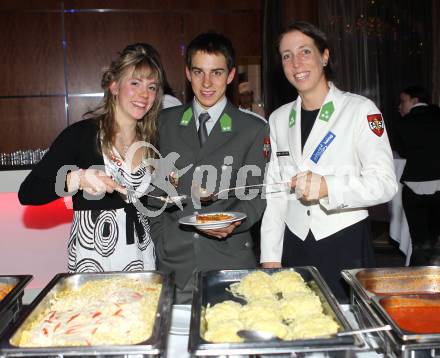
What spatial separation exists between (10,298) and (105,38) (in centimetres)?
451

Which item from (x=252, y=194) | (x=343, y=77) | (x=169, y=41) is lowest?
(x=252, y=194)

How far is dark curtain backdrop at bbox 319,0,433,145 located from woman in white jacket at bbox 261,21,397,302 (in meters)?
4.43

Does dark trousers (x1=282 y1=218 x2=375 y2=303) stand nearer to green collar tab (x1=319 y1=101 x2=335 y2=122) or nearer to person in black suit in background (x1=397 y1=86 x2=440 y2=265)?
green collar tab (x1=319 y1=101 x2=335 y2=122)

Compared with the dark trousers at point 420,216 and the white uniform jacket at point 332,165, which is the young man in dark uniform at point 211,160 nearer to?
the white uniform jacket at point 332,165

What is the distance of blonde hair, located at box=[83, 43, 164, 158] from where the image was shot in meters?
1.89

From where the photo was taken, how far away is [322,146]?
1840mm

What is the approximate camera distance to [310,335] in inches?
42.5

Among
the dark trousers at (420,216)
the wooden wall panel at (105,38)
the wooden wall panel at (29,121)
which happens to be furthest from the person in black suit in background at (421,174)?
the wooden wall panel at (29,121)

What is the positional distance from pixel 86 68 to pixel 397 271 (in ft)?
15.3

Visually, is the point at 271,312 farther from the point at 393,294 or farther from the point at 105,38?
the point at 105,38

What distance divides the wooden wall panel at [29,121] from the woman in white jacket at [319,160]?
159 inches

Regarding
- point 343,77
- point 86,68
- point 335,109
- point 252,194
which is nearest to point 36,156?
point 86,68

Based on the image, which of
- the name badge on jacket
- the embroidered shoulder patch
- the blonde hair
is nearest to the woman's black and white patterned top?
the blonde hair

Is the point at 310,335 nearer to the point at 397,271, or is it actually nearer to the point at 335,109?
the point at 397,271
